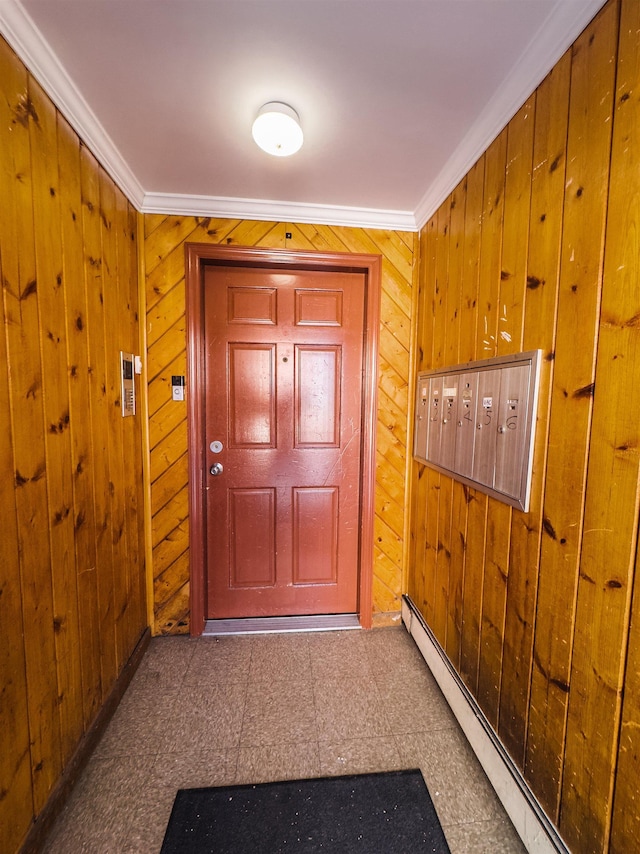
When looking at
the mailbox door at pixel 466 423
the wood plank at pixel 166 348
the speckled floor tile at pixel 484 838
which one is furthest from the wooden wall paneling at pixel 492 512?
the wood plank at pixel 166 348

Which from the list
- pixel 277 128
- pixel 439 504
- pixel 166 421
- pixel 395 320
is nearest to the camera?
pixel 277 128

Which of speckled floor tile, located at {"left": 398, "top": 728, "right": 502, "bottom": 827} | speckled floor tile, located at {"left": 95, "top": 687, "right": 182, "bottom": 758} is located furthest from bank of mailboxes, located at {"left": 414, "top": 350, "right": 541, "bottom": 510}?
speckled floor tile, located at {"left": 95, "top": 687, "right": 182, "bottom": 758}

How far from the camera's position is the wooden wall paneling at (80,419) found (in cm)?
123

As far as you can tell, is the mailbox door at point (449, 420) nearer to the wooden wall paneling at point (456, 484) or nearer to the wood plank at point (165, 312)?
the wooden wall paneling at point (456, 484)

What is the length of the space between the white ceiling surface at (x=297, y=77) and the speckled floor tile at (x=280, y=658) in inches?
96.9

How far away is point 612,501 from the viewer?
835 mm

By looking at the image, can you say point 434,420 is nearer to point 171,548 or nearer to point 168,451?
point 168,451

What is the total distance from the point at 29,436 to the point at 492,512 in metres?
1.58

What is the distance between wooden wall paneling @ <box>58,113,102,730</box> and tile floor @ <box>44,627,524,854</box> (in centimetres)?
26

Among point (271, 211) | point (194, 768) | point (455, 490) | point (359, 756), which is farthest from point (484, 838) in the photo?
point (271, 211)

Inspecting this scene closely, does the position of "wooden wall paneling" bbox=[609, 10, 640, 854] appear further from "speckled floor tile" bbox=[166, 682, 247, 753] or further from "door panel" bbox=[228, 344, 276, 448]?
"door panel" bbox=[228, 344, 276, 448]

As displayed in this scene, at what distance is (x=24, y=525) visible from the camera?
1.02 m

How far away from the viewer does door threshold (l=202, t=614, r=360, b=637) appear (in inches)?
80.4

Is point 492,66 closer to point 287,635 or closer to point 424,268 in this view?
point 424,268
